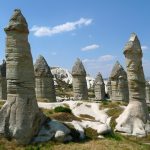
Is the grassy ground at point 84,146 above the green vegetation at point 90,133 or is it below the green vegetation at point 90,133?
below

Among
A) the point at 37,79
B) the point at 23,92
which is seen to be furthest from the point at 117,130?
the point at 37,79

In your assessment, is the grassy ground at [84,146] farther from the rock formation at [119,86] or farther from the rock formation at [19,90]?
the rock formation at [119,86]

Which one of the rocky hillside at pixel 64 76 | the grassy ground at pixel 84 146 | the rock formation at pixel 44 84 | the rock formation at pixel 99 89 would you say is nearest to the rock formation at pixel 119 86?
the rock formation at pixel 44 84

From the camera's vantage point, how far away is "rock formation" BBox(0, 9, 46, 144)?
22.0m

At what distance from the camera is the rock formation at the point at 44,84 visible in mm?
43500

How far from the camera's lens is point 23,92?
2284 centimetres

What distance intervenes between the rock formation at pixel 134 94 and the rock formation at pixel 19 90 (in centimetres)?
980

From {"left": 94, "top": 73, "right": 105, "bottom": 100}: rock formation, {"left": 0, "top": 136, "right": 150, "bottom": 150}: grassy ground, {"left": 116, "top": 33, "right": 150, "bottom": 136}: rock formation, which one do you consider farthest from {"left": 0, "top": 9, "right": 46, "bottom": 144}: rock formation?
{"left": 94, "top": 73, "right": 105, "bottom": 100}: rock formation

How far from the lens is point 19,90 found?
22.8 metres

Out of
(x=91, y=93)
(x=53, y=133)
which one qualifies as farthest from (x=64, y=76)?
(x=53, y=133)

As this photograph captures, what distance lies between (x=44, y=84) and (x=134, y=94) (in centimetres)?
1365

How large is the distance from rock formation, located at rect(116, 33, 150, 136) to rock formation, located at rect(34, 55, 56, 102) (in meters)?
12.5

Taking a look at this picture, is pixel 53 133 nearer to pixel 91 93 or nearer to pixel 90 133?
pixel 90 133

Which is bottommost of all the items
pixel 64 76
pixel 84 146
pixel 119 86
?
pixel 84 146
